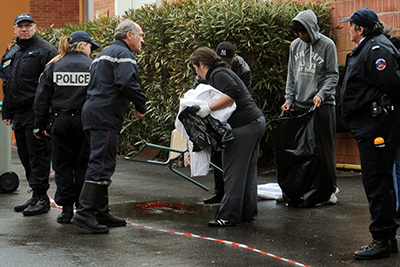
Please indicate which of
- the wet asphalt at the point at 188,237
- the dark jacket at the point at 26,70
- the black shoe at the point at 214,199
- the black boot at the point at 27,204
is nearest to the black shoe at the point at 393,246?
the wet asphalt at the point at 188,237

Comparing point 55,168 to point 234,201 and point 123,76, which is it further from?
point 234,201

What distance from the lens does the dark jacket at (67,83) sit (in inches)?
278

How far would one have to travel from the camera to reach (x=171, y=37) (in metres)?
11.8

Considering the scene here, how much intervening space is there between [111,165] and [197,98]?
1.05m

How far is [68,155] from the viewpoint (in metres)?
7.21

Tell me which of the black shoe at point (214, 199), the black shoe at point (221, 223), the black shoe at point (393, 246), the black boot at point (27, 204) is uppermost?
the black shoe at point (393, 246)

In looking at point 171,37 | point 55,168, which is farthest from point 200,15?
point 55,168

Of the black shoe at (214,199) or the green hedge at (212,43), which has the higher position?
the green hedge at (212,43)

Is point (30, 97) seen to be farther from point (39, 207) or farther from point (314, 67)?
point (314, 67)

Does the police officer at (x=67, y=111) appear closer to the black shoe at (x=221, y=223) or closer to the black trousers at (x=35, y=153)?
the black trousers at (x=35, y=153)

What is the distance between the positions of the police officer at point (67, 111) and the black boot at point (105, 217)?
439 millimetres

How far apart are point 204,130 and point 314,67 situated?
71.4 inches

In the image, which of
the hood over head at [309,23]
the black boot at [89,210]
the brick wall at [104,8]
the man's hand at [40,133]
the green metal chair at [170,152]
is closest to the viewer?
the black boot at [89,210]

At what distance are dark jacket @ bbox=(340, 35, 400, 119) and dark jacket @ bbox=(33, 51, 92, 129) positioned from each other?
8.64 ft
